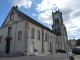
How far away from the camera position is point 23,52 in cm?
2155

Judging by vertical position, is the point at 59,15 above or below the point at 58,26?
above

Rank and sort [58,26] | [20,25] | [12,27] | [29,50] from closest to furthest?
[29,50] → [20,25] → [12,27] → [58,26]

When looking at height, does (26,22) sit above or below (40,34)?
above

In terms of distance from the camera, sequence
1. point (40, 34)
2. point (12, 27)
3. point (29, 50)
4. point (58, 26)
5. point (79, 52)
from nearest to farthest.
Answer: point (79, 52) < point (29, 50) < point (12, 27) < point (40, 34) < point (58, 26)

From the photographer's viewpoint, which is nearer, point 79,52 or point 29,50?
point 79,52

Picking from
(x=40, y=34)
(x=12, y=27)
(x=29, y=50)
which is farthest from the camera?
(x=40, y=34)

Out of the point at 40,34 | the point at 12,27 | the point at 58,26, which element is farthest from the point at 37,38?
the point at 58,26

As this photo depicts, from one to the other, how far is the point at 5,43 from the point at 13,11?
30.4 feet

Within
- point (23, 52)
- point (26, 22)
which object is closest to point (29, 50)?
point (23, 52)

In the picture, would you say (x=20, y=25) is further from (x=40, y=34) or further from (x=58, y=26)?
(x=58, y=26)

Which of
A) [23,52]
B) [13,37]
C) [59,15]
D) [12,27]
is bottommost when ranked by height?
[23,52]

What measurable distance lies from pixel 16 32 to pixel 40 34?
285 inches

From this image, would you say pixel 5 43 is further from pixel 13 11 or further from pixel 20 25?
pixel 13 11

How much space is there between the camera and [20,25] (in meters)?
24.1
